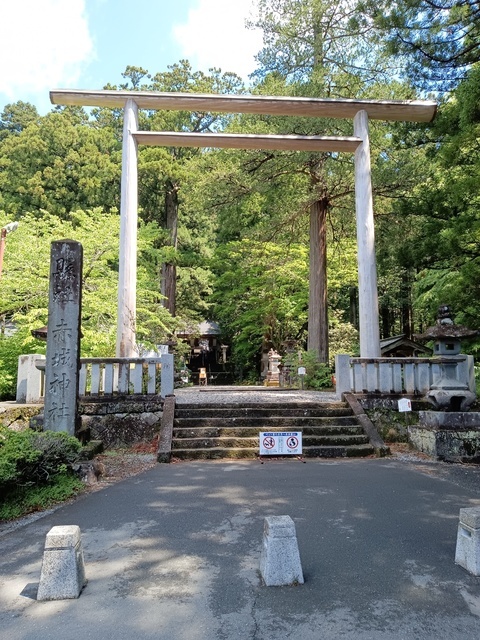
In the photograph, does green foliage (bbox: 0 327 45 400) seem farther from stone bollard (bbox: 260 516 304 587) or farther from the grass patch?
Answer: stone bollard (bbox: 260 516 304 587)

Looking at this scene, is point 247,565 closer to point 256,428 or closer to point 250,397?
point 256,428

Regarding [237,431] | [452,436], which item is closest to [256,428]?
[237,431]

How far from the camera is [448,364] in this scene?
7488 mm

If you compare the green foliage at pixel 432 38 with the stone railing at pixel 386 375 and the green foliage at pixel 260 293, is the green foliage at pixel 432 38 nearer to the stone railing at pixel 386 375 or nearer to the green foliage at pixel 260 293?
the stone railing at pixel 386 375

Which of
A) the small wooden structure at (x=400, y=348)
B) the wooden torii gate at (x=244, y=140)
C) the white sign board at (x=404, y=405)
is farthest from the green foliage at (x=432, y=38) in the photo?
the small wooden structure at (x=400, y=348)

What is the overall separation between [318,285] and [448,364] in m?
7.72

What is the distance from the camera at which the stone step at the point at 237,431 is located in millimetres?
7344

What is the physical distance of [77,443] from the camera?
548 cm

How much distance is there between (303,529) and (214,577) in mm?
1129

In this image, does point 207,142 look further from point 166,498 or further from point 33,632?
point 33,632

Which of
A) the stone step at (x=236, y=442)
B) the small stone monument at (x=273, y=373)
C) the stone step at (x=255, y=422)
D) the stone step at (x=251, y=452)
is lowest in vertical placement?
the stone step at (x=251, y=452)

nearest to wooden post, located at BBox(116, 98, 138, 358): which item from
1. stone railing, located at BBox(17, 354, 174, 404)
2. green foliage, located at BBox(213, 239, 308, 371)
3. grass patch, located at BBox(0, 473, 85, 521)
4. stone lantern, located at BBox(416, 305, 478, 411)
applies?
stone railing, located at BBox(17, 354, 174, 404)

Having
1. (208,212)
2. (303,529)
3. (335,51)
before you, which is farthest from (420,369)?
(335,51)

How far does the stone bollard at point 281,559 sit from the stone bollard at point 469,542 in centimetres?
120
